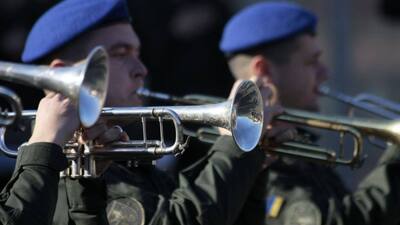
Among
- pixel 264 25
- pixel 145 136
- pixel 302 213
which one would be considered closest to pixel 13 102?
pixel 145 136

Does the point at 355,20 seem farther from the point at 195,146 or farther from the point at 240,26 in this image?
the point at 240,26

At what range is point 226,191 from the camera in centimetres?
453

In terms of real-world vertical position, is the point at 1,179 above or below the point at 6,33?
below

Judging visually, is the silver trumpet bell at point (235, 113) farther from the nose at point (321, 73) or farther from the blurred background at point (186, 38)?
the blurred background at point (186, 38)

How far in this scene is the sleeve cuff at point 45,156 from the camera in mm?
3752

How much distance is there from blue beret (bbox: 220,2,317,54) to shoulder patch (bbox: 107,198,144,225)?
6.63 feet

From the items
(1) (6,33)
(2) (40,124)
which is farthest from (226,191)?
(1) (6,33)

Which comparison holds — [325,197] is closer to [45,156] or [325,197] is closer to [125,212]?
[125,212]

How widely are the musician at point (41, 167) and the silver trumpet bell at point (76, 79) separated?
0.13 meters

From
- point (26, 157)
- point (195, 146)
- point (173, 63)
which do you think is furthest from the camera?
point (173, 63)

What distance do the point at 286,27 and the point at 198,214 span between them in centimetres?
213

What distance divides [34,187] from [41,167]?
81mm

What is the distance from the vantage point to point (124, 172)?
463 cm

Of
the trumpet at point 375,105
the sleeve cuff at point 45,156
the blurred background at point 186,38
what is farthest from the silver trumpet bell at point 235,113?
the blurred background at point 186,38
